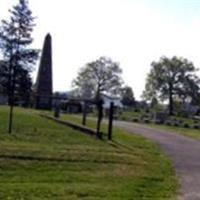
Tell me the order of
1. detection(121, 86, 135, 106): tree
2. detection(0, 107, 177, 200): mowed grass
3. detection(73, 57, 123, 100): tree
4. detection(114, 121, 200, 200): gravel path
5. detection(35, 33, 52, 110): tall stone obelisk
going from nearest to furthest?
detection(0, 107, 177, 200): mowed grass < detection(114, 121, 200, 200): gravel path < detection(35, 33, 52, 110): tall stone obelisk < detection(121, 86, 135, 106): tree < detection(73, 57, 123, 100): tree

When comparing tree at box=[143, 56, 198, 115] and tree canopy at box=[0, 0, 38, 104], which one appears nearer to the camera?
tree canopy at box=[0, 0, 38, 104]

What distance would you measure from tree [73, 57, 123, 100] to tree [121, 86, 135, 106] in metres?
1.56

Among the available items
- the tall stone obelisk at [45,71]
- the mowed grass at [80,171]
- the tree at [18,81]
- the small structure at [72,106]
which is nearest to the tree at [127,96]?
the tall stone obelisk at [45,71]

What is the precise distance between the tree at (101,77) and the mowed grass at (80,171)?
96511mm

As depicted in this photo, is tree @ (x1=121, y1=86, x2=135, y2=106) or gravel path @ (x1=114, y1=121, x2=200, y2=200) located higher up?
tree @ (x1=121, y1=86, x2=135, y2=106)

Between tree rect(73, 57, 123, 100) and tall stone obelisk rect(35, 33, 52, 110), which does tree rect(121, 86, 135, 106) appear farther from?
tall stone obelisk rect(35, 33, 52, 110)

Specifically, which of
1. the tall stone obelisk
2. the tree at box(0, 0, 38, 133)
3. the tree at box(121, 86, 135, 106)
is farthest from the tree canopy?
the tree at box(121, 86, 135, 106)

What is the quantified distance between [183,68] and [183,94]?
4.70 metres

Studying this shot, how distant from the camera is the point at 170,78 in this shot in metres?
112

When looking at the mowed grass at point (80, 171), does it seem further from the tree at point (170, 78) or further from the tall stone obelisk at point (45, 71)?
the tree at point (170, 78)

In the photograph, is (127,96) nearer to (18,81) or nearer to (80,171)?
(18,81)

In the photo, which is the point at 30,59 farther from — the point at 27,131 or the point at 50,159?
the point at 50,159

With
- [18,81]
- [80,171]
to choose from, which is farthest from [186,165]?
[18,81]

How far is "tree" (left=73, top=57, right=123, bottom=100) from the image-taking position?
11803cm
